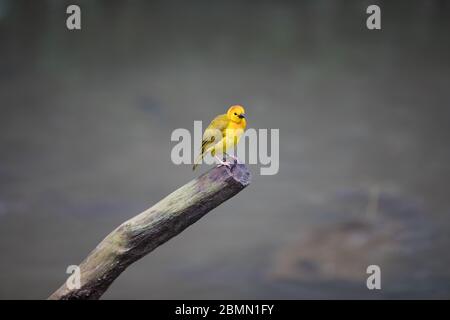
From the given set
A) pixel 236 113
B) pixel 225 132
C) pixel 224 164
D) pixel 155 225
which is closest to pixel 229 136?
pixel 225 132

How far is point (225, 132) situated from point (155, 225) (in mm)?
871

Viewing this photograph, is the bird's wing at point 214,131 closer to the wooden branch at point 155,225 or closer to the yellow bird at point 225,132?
the yellow bird at point 225,132

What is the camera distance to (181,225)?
3.05m

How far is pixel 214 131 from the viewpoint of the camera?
3549mm

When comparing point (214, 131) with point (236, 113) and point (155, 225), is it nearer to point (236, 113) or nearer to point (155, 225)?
point (236, 113)

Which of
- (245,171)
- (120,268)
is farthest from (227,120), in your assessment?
(120,268)

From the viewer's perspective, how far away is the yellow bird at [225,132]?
3500 mm

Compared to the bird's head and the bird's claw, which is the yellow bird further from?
the bird's claw

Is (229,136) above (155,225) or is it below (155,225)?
above

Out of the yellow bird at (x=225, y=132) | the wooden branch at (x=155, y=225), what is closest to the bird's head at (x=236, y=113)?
the yellow bird at (x=225, y=132)

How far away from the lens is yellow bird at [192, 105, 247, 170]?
3.50m

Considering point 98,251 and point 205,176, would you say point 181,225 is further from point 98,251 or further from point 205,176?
point 98,251
